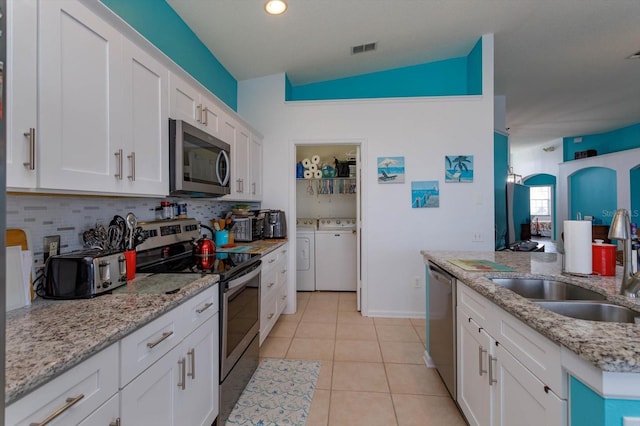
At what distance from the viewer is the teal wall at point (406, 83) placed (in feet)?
11.7

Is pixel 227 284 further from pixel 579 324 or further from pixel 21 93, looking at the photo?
pixel 579 324

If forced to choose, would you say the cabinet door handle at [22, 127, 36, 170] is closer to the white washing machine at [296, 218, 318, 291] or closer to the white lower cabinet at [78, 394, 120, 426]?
the white lower cabinet at [78, 394, 120, 426]

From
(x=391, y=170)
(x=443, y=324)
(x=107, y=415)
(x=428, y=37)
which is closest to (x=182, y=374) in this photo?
(x=107, y=415)

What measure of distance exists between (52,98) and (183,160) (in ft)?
2.46

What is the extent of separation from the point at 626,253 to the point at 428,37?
2.66 m

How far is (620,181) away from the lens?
6.00 metres

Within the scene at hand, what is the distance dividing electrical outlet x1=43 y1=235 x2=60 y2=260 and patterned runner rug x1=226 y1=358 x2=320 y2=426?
1.31 m

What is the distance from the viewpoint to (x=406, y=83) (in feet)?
12.0

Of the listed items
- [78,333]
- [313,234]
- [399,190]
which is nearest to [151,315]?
[78,333]

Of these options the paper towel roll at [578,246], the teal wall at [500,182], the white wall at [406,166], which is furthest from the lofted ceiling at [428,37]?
the paper towel roll at [578,246]

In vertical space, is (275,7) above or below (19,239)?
above

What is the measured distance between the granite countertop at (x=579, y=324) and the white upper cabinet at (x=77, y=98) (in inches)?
66.7

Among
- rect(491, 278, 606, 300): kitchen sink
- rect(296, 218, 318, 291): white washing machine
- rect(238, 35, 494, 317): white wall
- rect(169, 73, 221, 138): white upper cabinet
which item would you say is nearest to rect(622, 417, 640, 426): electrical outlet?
rect(491, 278, 606, 300): kitchen sink

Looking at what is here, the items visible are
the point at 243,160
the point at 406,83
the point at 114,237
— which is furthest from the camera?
the point at 406,83
